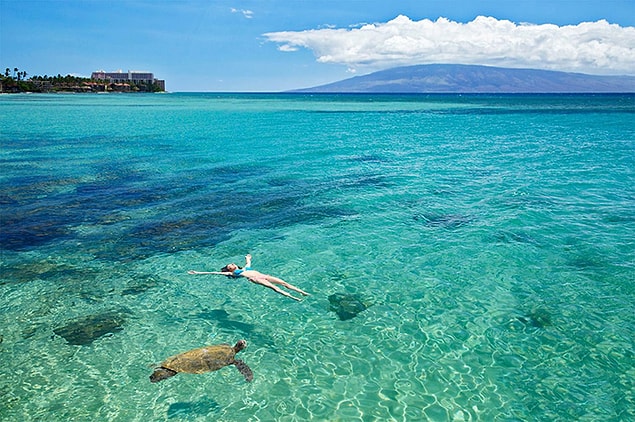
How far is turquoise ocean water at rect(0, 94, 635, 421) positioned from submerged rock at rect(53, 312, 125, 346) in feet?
0.20

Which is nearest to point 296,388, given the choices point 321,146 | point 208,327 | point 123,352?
point 208,327

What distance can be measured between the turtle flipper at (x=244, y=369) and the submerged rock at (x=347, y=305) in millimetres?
3117

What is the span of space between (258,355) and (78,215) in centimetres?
1449

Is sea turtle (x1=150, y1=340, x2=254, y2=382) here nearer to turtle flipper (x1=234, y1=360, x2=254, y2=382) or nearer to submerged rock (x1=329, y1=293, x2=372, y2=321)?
turtle flipper (x1=234, y1=360, x2=254, y2=382)

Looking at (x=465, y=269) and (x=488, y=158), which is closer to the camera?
(x=465, y=269)

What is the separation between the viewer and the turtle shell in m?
9.74

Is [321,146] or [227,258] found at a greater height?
[321,146]

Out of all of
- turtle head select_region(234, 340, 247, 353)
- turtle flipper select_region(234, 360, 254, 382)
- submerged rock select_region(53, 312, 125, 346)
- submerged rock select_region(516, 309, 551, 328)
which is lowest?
turtle flipper select_region(234, 360, 254, 382)

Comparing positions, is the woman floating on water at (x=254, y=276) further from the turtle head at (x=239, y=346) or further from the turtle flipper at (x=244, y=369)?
the turtle flipper at (x=244, y=369)

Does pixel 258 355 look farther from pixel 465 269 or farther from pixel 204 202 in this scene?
pixel 204 202

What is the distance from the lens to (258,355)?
10461 millimetres

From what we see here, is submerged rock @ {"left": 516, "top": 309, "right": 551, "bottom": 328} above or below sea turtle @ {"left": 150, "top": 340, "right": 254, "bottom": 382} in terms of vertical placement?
above

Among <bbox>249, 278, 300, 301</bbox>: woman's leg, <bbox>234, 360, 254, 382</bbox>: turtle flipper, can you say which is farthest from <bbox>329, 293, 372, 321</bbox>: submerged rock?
<bbox>234, 360, 254, 382</bbox>: turtle flipper

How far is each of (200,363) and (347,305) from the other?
4497 millimetres
